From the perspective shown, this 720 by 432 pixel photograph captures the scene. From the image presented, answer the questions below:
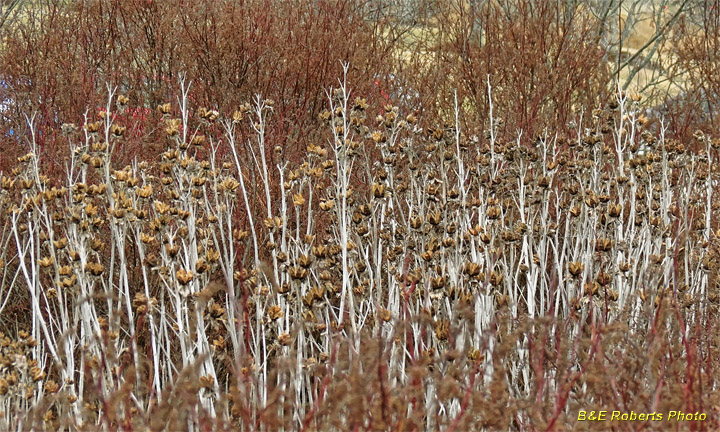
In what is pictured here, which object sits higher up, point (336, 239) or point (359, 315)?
point (336, 239)

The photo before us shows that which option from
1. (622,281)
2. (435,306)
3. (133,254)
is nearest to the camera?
(435,306)

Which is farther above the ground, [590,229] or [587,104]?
[587,104]

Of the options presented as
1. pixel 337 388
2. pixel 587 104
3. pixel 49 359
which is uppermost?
pixel 587 104

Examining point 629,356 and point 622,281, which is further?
point 622,281

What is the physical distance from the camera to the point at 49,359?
3.38 meters

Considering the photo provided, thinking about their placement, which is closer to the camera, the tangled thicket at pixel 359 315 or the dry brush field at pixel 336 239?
the tangled thicket at pixel 359 315

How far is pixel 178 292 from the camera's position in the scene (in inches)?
98.3

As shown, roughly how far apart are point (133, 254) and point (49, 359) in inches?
24.7

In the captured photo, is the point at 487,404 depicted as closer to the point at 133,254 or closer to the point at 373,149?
the point at 133,254

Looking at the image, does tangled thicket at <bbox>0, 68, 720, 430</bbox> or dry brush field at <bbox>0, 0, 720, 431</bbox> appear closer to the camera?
tangled thicket at <bbox>0, 68, 720, 430</bbox>

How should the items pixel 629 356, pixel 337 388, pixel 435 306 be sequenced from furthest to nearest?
pixel 435 306, pixel 629 356, pixel 337 388

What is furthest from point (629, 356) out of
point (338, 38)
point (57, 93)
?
point (57, 93)

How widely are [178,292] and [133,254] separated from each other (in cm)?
137

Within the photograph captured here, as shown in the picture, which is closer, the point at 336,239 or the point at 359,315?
the point at 359,315
